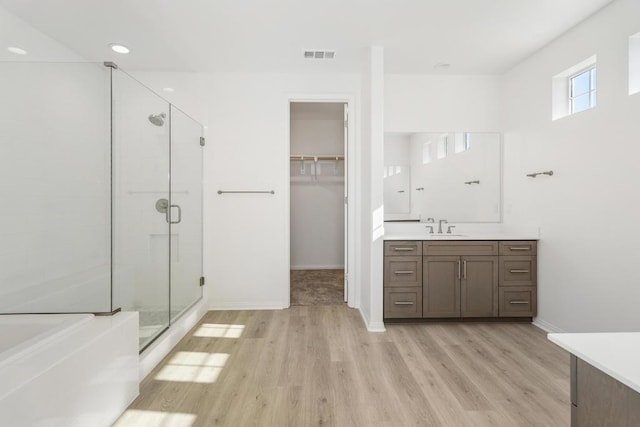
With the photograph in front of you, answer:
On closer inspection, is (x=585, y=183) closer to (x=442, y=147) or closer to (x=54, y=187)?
(x=442, y=147)

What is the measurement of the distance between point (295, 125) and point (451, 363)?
429 centimetres

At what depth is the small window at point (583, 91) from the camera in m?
2.70

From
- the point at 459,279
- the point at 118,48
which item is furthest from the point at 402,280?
the point at 118,48

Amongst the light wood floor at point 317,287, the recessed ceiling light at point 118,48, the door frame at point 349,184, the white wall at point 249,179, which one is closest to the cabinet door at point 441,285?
the door frame at point 349,184

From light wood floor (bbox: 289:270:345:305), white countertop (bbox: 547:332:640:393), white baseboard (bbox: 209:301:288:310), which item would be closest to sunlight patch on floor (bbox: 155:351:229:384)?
white baseboard (bbox: 209:301:288:310)

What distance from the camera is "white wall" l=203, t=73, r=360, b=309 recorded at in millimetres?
3639

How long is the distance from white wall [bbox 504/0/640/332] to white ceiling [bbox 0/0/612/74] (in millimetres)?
268

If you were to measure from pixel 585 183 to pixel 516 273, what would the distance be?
101 centimetres

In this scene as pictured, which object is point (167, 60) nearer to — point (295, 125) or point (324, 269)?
point (295, 125)

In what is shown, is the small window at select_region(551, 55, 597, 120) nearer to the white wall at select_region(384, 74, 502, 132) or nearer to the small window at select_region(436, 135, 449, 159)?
the white wall at select_region(384, 74, 502, 132)

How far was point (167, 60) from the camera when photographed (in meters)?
3.32

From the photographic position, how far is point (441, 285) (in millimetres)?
3143

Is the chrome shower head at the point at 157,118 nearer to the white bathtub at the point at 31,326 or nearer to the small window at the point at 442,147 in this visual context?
the white bathtub at the point at 31,326

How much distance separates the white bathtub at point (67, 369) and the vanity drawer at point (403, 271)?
207cm
